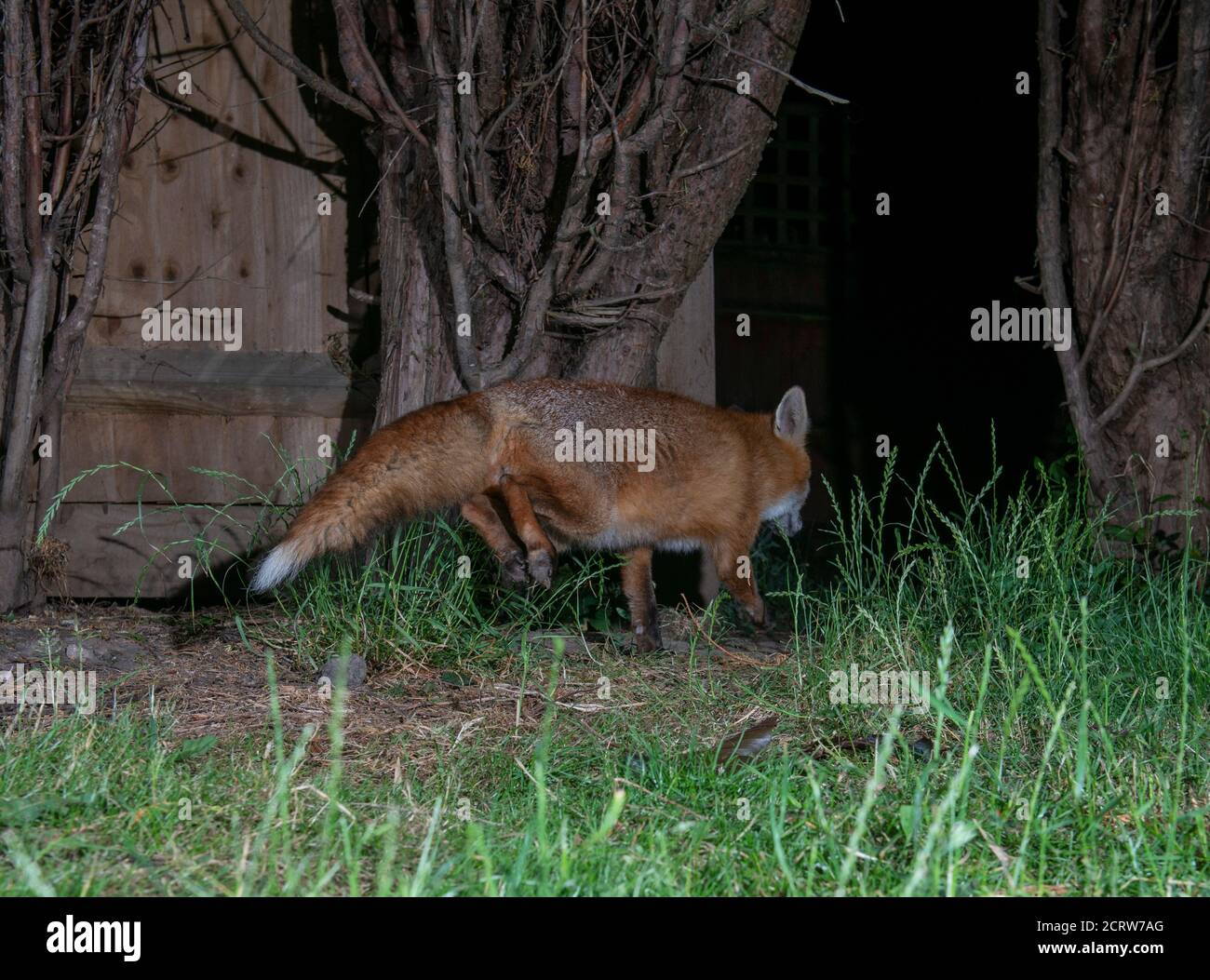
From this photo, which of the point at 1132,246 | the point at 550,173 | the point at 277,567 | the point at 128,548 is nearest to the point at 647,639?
the point at 277,567

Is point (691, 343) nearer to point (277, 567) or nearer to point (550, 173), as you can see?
point (550, 173)

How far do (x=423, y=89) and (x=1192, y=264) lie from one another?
3999 mm

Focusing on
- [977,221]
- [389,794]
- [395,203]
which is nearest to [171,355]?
[395,203]

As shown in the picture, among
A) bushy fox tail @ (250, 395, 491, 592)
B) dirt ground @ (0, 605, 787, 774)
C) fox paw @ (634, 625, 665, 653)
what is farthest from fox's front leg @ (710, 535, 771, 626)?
bushy fox tail @ (250, 395, 491, 592)

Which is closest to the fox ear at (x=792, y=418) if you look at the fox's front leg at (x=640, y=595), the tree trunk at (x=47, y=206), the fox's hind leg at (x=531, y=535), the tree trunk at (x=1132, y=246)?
the fox's front leg at (x=640, y=595)

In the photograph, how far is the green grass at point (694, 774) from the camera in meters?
2.32

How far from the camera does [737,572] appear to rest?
5.64 metres

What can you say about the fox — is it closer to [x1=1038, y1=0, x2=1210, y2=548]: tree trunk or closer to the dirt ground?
the dirt ground

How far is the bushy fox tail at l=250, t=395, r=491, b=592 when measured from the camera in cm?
423

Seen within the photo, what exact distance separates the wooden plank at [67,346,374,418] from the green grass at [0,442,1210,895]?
4.81 ft

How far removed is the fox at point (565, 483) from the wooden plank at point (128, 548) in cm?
140

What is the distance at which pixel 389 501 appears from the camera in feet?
Answer: 14.8

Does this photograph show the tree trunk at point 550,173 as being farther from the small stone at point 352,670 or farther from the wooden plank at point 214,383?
the small stone at point 352,670
